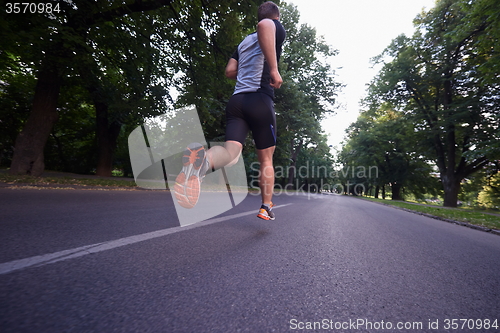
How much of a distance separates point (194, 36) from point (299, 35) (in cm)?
1535

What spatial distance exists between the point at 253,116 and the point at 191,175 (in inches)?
36.8

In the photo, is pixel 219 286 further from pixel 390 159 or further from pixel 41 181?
pixel 390 159

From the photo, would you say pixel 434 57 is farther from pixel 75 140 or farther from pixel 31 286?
pixel 75 140

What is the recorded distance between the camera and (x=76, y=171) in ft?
62.2

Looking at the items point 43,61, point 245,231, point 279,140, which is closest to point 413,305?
point 245,231

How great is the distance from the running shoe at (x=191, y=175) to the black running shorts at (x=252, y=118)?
1.23 ft

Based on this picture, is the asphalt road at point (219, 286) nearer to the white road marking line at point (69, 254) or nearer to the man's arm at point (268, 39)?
the white road marking line at point (69, 254)

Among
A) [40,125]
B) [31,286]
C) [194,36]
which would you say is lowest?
[31,286]

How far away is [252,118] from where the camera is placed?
2619 millimetres

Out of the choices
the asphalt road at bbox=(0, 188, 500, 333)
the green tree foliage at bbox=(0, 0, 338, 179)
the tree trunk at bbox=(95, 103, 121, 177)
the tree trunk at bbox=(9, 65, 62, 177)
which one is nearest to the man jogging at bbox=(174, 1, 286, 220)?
the asphalt road at bbox=(0, 188, 500, 333)

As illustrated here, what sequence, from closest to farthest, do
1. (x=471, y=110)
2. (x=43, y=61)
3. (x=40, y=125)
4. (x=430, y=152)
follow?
(x=43, y=61), (x=40, y=125), (x=471, y=110), (x=430, y=152)

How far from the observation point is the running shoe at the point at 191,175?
248 centimetres

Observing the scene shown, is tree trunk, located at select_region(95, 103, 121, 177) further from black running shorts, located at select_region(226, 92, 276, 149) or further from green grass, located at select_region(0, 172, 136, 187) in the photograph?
black running shorts, located at select_region(226, 92, 276, 149)

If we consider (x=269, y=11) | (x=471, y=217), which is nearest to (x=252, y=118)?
(x=269, y=11)
